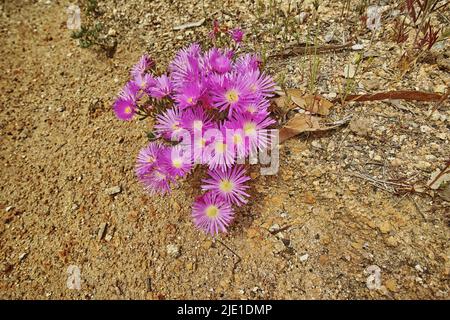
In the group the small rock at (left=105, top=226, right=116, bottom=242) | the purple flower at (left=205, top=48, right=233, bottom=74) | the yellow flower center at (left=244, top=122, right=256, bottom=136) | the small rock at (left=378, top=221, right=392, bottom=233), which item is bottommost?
the small rock at (left=105, top=226, right=116, bottom=242)

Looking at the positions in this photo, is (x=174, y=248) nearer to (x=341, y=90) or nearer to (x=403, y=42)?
(x=341, y=90)

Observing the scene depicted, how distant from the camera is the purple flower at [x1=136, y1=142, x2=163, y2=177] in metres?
1.57

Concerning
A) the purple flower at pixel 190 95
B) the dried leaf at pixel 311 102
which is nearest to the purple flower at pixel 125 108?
the purple flower at pixel 190 95

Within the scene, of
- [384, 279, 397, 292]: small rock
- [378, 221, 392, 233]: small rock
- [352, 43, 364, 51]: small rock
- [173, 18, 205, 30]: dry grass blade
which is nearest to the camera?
[384, 279, 397, 292]: small rock

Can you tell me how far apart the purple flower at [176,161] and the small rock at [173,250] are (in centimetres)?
30

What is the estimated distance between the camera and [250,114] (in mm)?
1497

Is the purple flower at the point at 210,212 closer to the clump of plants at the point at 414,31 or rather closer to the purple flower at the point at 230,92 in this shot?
the purple flower at the point at 230,92

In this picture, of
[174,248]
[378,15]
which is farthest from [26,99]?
[378,15]

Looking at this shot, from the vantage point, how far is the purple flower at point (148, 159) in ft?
5.14

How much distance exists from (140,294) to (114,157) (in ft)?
2.30

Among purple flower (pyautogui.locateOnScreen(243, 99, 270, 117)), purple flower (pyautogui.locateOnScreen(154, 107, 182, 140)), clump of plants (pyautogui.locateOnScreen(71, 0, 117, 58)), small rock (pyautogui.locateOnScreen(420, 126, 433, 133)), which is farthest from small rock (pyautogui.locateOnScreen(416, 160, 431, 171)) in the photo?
clump of plants (pyautogui.locateOnScreen(71, 0, 117, 58))

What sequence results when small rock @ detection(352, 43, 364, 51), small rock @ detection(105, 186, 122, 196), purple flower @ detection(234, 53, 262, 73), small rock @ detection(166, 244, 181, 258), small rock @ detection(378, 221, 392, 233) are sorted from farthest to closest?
small rock @ detection(352, 43, 364, 51) → small rock @ detection(105, 186, 122, 196) → purple flower @ detection(234, 53, 262, 73) → small rock @ detection(166, 244, 181, 258) → small rock @ detection(378, 221, 392, 233)

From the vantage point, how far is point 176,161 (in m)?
1.52

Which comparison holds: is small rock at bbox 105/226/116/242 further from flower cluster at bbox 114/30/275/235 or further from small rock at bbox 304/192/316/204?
small rock at bbox 304/192/316/204
